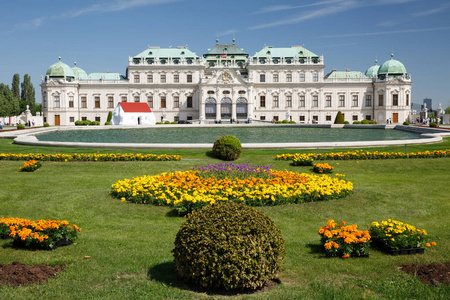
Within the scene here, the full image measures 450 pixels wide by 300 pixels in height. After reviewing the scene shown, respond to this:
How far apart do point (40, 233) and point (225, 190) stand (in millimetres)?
6007

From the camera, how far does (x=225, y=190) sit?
43.5ft

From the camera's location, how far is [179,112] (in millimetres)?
82688

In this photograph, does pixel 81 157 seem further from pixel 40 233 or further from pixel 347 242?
pixel 347 242

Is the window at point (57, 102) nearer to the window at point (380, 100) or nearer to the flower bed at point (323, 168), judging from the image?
the window at point (380, 100)

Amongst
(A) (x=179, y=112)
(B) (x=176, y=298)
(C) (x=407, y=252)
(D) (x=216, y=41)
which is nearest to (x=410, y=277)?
(C) (x=407, y=252)

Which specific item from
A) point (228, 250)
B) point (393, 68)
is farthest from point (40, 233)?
point (393, 68)

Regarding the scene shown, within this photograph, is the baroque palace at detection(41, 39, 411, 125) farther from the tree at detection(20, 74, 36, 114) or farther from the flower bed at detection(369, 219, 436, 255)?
the flower bed at detection(369, 219, 436, 255)

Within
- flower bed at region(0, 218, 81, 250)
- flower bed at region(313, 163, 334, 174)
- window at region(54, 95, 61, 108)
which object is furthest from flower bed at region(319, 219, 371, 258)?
window at region(54, 95, 61, 108)

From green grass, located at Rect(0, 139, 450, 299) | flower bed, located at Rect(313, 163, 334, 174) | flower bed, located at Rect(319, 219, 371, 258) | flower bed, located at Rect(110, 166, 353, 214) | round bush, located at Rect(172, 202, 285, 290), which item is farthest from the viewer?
flower bed, located at Rect(313, 163, 334, 174)

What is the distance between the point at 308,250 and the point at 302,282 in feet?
5.79

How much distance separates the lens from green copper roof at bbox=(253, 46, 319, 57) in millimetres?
82062

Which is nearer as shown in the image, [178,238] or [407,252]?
[178,238]

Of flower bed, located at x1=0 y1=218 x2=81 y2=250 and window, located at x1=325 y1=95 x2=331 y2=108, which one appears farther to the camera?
window, located at x1=325 y1=95 x2=331 y2=108

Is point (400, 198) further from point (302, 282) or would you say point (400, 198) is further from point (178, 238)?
point (178, 238)
